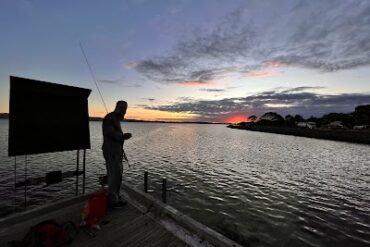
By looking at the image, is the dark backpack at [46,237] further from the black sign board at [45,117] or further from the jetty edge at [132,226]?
the black sign board at [45,117]

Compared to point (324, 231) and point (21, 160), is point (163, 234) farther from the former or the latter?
point (21, 160)

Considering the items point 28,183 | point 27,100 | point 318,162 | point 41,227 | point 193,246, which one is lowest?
point 318,162

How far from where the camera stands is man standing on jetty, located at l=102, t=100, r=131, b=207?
6.08 m

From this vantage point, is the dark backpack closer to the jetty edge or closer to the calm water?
the jetty edge

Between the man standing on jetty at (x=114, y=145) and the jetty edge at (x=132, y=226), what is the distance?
0.62m

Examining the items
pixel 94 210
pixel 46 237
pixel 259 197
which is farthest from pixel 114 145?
pixel 259 197

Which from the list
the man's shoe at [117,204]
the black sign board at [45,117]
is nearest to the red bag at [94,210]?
the man's shoe at [117,204]

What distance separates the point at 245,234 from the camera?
27.8 ft

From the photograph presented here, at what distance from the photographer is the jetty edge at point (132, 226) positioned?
4.80m

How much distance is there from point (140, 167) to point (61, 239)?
52.9ft

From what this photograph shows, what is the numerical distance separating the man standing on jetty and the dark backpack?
183 cm

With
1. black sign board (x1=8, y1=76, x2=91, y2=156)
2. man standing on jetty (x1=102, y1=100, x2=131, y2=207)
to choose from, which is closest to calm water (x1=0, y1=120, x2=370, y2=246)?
man standing on jetty (x1=102, y1=100, x2=131, y2=207)

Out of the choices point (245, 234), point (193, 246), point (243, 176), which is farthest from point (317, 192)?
point (193, 246)

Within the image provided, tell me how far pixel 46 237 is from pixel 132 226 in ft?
6.12
